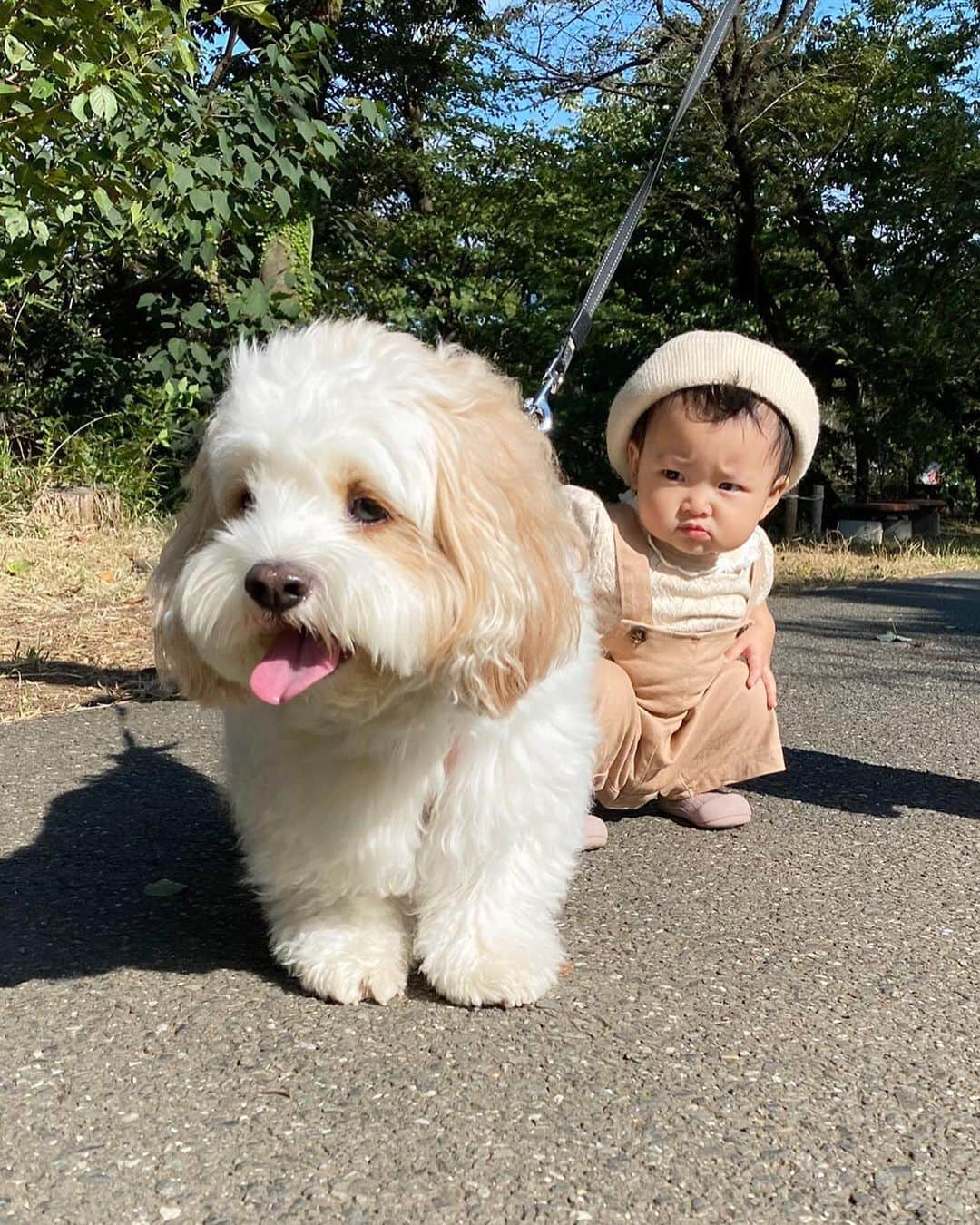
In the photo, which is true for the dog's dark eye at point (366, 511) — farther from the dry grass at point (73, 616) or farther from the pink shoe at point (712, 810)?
the dry grass at point (73, 616)

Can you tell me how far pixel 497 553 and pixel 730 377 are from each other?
40.7 inches

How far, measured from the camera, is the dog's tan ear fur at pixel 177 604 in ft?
6.03

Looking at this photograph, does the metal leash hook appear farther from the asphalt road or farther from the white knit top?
the asphalt road

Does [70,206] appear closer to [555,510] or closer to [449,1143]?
[555,510]

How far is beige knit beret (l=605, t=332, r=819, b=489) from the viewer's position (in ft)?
8.34

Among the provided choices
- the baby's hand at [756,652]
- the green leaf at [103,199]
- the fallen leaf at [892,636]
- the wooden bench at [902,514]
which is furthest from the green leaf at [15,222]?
the wooden bench at [902,514]

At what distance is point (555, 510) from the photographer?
6.30 ft

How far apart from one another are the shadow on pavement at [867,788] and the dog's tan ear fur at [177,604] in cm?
196

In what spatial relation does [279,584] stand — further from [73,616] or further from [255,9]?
[73,616]

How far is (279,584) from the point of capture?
1607 millimetres

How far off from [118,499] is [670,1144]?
6609 mm

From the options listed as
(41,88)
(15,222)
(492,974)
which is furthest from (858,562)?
(492,974)

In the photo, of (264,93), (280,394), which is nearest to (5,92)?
(264,93)

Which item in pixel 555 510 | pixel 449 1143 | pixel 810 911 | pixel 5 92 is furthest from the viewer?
pixel 5 92
